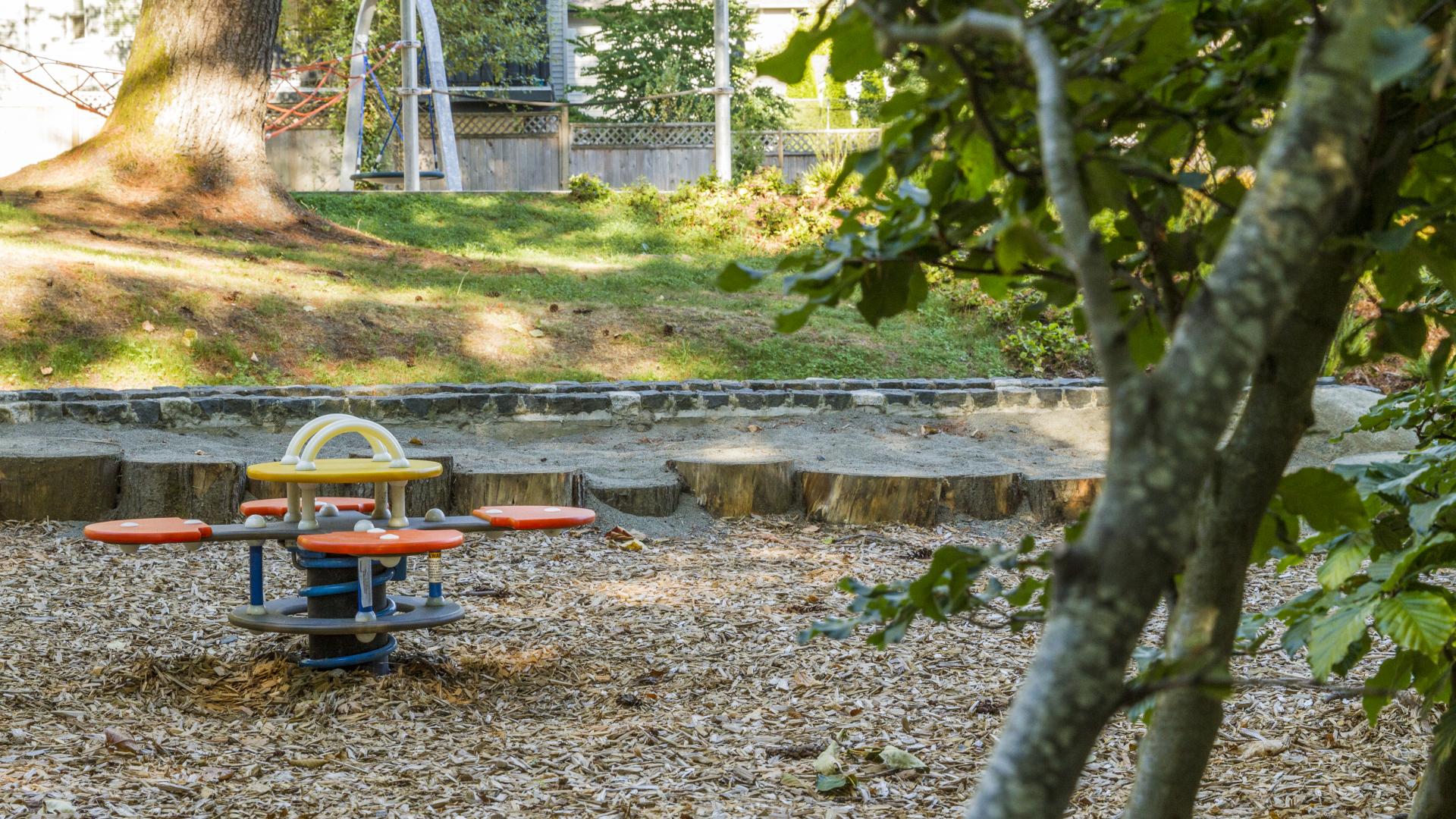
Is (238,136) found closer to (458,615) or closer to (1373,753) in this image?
(458,615)

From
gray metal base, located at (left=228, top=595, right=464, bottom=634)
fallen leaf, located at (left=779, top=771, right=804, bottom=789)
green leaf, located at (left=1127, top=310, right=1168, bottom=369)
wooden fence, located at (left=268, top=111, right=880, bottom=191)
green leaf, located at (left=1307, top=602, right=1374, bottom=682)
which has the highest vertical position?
wooden fence, located at (left=268, top=111, right=880, bottom=191)

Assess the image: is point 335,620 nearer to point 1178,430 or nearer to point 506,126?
point 1178,430

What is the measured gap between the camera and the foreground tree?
2.49 ft

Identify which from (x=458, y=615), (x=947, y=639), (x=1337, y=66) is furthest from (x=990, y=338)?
(x=1337, y=66)

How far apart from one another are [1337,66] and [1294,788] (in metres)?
2.31

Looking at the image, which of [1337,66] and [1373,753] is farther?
[1373,753]

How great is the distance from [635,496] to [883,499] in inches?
44.4

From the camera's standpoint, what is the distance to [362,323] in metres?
8.94

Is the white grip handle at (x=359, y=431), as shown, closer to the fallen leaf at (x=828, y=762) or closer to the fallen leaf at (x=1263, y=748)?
the fallen leaf at (x=828, y=762)

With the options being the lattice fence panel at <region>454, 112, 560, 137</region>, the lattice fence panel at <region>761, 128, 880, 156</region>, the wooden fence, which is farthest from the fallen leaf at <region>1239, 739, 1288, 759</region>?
the lattice fence panel at <region>454, 112, 560, 137</region>

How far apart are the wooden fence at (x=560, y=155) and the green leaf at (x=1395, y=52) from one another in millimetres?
18800

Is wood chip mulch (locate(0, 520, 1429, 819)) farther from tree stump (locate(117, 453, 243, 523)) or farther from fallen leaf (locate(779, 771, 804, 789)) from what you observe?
tree stump (locate(117, 453, 243, 523))

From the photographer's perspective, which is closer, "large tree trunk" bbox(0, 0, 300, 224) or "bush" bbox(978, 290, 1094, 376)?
"bush" bbox(978, 290, 1094, 376)

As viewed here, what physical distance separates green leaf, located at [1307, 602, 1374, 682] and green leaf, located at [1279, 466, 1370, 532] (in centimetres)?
25
